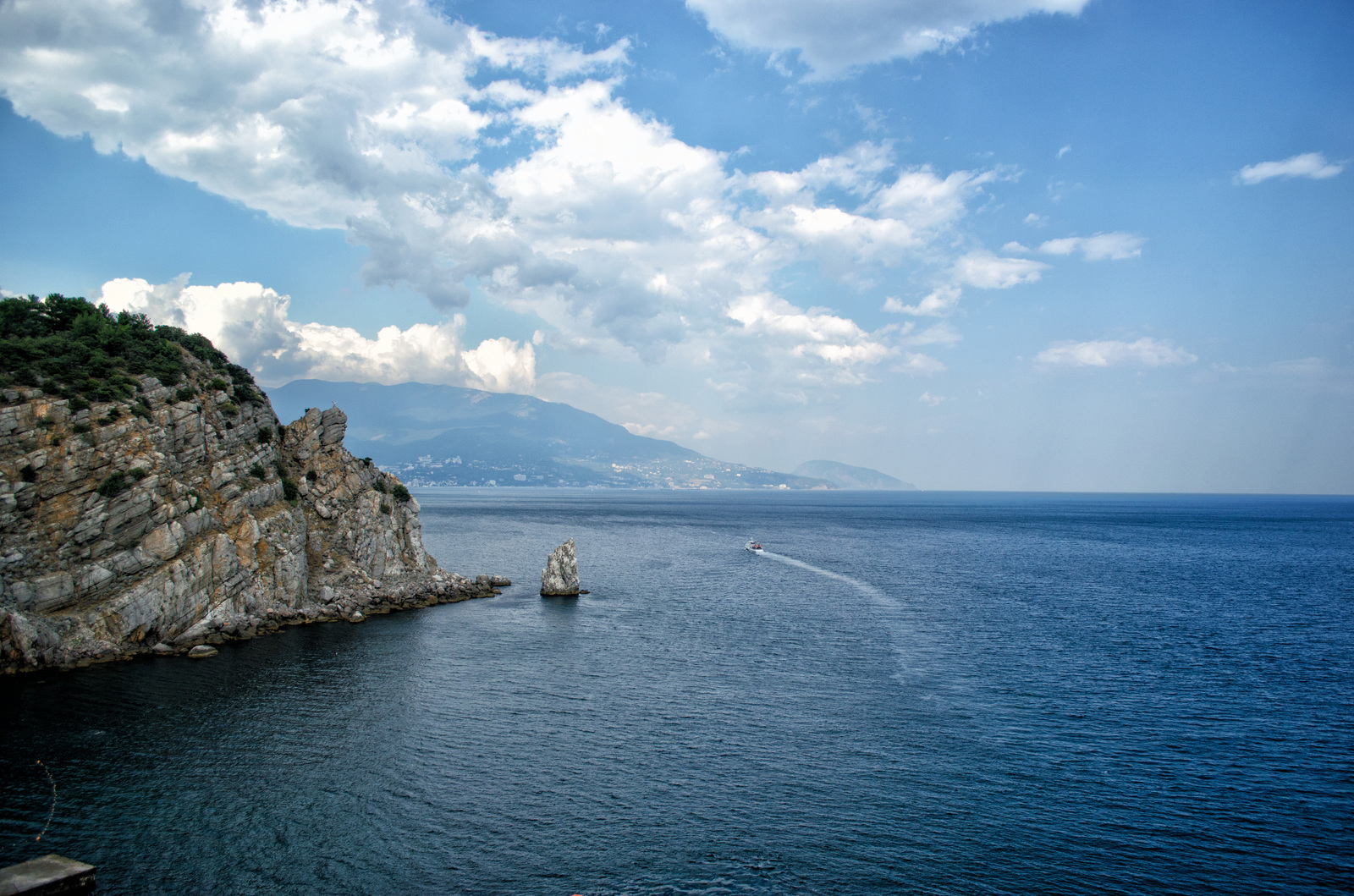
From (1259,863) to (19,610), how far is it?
78597 mm

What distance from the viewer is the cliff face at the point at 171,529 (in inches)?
2077

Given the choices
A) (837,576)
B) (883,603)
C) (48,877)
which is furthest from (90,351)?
(837,576)

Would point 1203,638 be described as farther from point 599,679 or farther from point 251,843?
point 251,843

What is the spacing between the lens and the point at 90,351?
65312 millimetres

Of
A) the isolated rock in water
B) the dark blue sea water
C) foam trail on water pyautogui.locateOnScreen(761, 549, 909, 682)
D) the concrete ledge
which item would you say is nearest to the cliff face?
the dark blue sea water

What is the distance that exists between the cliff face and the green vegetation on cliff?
1461mm

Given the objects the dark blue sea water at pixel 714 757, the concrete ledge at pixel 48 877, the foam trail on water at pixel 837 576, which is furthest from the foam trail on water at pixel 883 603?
the concrete ledge at pixel 48 877

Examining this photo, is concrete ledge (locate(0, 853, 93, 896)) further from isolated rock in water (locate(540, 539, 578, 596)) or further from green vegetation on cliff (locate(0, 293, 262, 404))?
isolated rock in water (locate(540, 539, 578, 596))

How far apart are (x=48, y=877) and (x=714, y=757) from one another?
29.6 m

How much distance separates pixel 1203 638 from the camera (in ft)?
212

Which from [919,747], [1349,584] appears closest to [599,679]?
[919,747]

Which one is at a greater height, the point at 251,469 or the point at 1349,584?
the point at 251,469

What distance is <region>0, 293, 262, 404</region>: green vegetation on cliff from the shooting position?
60.3 metres

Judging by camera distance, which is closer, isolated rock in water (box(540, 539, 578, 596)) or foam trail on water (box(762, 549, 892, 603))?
foam trail on water (box(762, 549, 892, 603))
